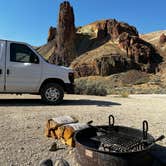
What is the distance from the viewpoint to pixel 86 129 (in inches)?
242

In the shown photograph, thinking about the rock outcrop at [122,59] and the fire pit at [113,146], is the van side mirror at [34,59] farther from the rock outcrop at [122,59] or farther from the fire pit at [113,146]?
the rock outcrop at [122,59]

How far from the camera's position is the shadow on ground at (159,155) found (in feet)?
18.5

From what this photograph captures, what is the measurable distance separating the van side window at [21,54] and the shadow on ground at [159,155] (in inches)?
255

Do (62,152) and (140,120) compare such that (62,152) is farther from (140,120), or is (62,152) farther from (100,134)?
(140,120)

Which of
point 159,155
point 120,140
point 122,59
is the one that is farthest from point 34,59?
point 122,59

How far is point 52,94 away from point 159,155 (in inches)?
264

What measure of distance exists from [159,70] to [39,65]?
2968 inches

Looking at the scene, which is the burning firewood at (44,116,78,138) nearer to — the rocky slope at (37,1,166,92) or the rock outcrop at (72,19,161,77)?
the rocky slope at (37,1,166,92)

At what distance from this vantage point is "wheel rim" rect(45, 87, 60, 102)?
12.1 meters

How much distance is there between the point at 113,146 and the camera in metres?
5.33

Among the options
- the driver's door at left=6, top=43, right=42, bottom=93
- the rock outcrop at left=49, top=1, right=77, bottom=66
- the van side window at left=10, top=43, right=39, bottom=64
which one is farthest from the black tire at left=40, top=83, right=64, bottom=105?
the rock outcrop at left=49, top=1, right=77, bottom=66

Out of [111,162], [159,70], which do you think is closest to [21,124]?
[111,162]

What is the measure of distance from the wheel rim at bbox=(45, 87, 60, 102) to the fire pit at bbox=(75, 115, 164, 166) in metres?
6.01

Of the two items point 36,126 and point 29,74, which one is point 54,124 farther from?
point 29,74
